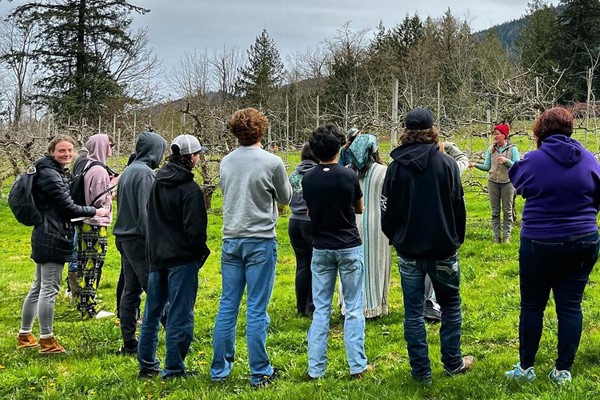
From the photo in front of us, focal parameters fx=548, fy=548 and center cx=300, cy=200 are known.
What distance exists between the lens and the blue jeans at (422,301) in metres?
3.47

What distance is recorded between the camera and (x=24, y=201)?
460 centimetres

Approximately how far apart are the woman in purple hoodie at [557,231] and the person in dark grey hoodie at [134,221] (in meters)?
2.82

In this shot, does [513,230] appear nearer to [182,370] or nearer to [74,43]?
[182,370]

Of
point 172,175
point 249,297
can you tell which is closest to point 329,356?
point 249,297

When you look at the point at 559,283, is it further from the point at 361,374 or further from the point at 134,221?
the point at 134,221

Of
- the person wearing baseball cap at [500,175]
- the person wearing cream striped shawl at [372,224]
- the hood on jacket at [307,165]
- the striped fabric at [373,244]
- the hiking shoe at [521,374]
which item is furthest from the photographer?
the person wearing baseball cap at [500,175]

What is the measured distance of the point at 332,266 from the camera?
12.8 feet

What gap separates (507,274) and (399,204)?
13.3 ft

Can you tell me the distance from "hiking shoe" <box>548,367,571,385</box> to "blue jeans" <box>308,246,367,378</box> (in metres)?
1.22

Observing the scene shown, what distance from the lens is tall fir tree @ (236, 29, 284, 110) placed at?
36.5 m

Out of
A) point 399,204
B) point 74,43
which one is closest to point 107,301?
point 399,204

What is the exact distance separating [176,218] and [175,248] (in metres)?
0.21

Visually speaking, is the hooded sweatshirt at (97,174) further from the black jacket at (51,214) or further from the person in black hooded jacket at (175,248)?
the person in black hooded jacket at (175,248)

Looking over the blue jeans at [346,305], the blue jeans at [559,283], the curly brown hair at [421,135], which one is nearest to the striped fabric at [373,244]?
the blue jeans at [346,305]
